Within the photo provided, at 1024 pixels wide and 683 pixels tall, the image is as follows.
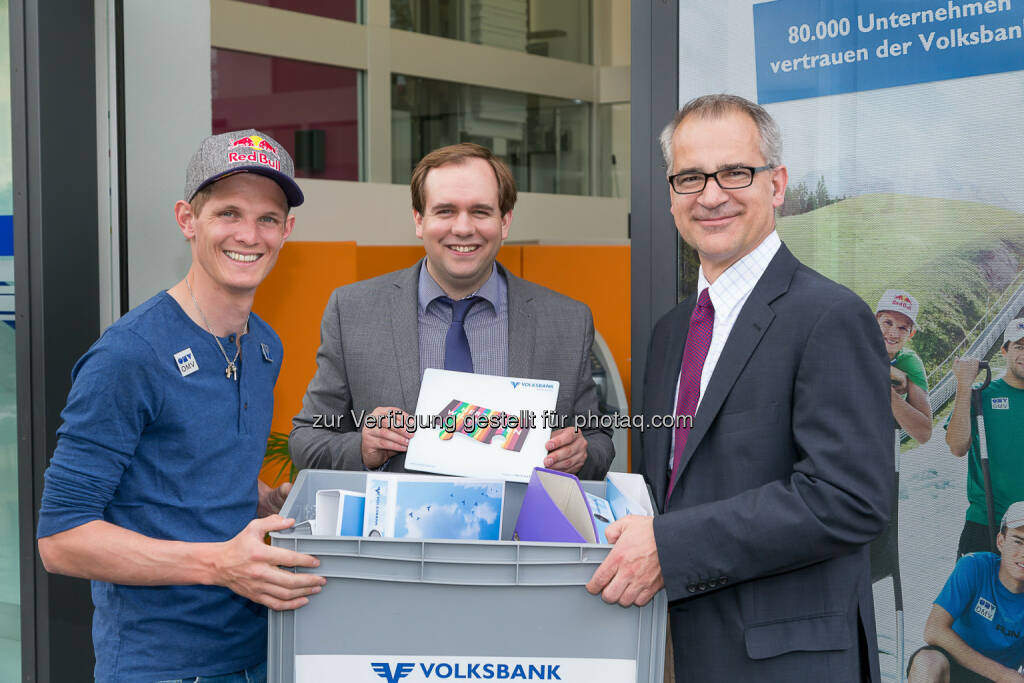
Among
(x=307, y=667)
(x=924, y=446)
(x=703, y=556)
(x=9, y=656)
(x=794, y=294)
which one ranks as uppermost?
(x=794, y=294)

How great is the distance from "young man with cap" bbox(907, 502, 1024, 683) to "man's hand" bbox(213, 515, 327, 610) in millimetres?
1674

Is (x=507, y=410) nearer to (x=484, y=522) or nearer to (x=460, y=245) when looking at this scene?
(x=484, y=522)

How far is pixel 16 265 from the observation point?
3.07 metres

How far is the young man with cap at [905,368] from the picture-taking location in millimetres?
2355

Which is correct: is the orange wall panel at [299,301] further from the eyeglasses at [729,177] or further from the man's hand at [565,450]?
the eyeglasses at [729,177]

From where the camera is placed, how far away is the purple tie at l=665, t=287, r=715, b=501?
1.80 m

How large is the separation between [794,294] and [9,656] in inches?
121

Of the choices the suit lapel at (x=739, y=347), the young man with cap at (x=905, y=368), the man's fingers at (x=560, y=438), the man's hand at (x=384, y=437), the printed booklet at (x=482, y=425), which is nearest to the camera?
the suit lapel at (x=739, y=347)

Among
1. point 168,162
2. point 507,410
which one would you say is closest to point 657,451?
point 507,410

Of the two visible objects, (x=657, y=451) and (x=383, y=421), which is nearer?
(x=657, y=451)

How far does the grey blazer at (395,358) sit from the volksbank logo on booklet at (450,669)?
0.96m

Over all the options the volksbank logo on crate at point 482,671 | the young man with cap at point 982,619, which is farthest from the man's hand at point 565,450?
the young man with cap at point 982,619

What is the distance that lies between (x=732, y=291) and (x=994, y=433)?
3.10 feet

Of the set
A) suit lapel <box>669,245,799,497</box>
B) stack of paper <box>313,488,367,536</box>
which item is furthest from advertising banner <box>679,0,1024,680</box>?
stack of paper <box>313,488,367,536</box>
